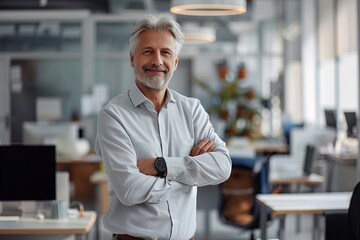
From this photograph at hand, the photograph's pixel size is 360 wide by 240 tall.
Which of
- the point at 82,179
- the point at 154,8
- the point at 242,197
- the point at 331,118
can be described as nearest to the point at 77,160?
the point at 82,179

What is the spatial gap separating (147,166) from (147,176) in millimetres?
47

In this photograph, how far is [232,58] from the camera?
1552 cm

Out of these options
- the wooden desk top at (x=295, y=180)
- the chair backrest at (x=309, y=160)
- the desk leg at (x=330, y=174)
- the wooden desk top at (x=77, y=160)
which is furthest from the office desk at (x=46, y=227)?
the desk leg at (x=330, y=174)

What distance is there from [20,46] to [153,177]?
40.2 ft

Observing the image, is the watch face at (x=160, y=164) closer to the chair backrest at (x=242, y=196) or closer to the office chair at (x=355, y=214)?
the office chair at (x=355, y=214)

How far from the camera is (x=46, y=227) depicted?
13.9ft

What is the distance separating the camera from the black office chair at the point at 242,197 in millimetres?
6312

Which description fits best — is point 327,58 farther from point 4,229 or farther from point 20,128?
point 4,229

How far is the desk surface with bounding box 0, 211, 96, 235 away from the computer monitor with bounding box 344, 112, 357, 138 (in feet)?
21.5

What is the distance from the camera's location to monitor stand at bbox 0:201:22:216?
4.64 m

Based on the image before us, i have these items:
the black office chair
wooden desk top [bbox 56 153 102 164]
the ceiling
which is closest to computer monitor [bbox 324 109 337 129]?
the ceiling

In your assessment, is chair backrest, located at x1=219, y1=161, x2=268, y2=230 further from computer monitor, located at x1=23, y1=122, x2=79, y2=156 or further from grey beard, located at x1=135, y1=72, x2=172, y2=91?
grey beard, located at x1=135, y1=72, x2=172, y2=91

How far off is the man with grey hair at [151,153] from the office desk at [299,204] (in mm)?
1845

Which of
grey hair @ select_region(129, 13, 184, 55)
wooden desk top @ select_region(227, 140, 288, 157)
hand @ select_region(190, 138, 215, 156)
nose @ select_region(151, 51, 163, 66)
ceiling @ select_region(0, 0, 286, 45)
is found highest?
ceiling @ select_region(0, 0, 286, 45)
